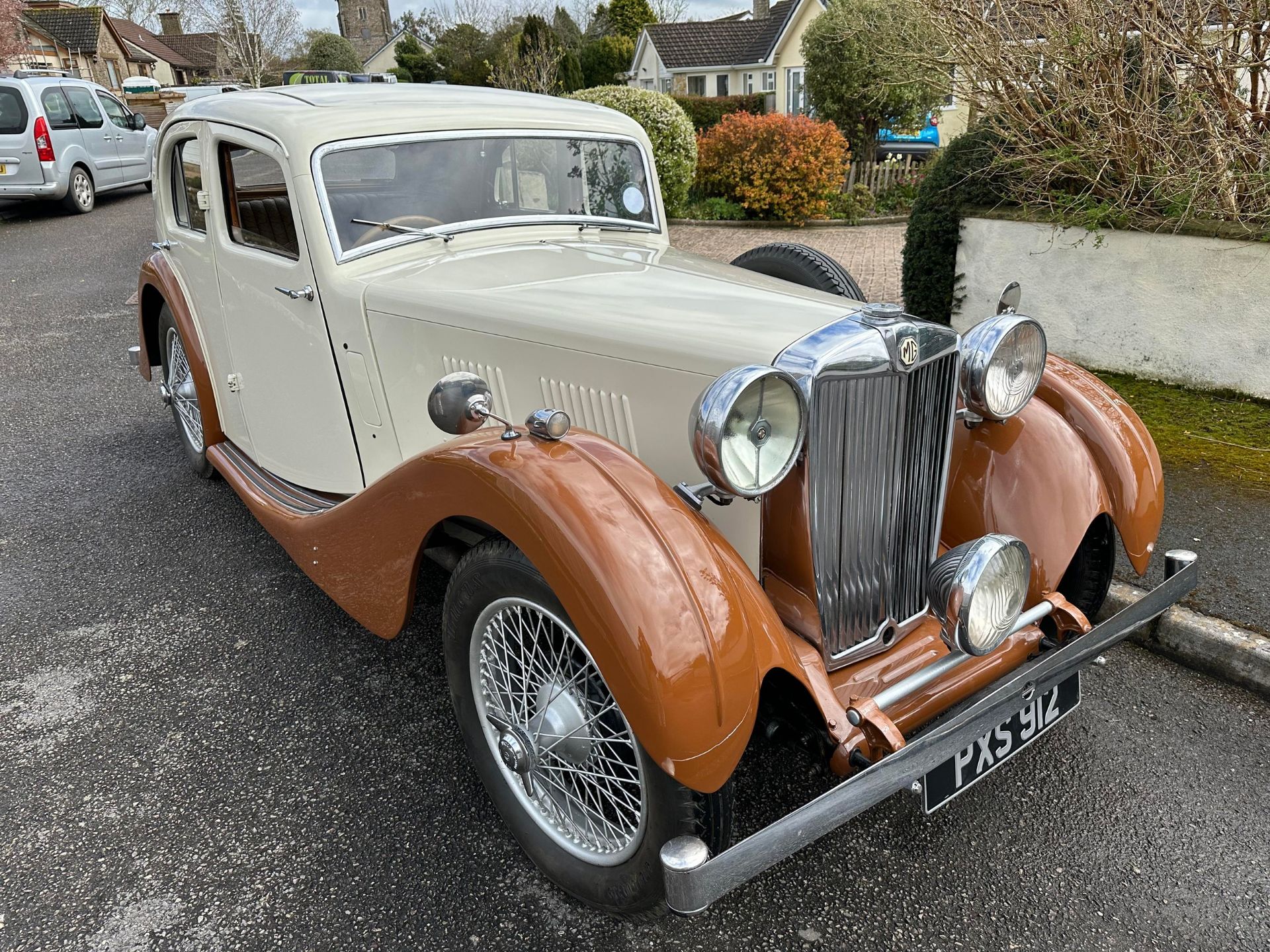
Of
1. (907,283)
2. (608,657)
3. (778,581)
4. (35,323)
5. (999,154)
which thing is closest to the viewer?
(608,657)

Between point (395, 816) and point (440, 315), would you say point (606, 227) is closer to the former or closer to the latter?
point (440, 315)

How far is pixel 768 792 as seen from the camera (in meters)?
2.38

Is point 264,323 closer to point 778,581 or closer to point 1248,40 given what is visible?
point 778,581

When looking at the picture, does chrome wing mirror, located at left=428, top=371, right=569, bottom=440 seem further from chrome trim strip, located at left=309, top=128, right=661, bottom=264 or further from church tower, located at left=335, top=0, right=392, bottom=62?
church tower, located at left=335, top=0, right=392, bottom=62

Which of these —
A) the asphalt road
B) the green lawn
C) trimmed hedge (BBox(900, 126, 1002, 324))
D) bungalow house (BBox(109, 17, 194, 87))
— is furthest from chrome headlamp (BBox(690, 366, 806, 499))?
bungalow house (BBox(109, 17, 194, 87))

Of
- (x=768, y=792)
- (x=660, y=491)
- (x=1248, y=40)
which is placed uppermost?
(x=1248, y=40)

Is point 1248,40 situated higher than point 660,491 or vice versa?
point 1248,40

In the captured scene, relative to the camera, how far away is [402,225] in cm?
294

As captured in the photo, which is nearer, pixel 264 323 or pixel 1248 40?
pixel 264 323

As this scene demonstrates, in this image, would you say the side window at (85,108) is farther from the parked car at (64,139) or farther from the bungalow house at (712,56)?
the bungalow house at (712,56)

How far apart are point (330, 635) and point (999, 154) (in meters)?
4.61

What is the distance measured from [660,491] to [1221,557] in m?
2.55

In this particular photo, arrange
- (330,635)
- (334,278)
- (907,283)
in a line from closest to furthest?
(334,278) < (330,635) < (907,283)

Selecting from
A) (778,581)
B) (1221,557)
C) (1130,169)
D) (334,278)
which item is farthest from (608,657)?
(1130,169)
